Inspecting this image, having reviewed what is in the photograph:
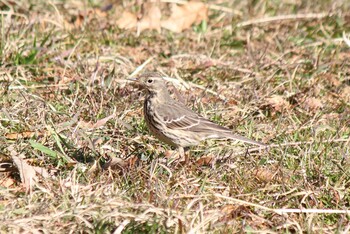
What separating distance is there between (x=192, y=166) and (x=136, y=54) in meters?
2.97

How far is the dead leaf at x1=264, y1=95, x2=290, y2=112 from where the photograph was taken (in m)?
7.81

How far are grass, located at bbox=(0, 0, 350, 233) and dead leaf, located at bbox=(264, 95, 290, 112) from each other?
0.07 feet

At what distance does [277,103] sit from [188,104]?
3.06 feet

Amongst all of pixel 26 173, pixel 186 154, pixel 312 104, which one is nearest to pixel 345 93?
pixel 312 104

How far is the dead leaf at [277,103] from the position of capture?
7809 millimetres

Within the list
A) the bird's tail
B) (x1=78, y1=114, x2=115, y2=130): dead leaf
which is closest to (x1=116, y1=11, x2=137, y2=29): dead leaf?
(x1=78, y1=114, x2=115, y2=130): dead leaf

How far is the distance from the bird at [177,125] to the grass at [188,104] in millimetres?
155

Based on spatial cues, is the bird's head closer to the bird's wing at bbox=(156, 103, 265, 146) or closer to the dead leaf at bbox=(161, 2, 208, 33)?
the bird's wing at bbox=(156, 103, 265, 146)

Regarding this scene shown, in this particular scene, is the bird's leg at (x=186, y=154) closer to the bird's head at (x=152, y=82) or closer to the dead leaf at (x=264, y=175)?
the dead leaf at (x=264, y=175)

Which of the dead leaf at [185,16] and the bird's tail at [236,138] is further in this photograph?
the dead leaf at [185,16]

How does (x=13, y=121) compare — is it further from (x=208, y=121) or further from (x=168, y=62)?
(x=168, y=62)

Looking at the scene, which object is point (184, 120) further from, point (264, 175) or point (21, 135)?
point (21, 135)

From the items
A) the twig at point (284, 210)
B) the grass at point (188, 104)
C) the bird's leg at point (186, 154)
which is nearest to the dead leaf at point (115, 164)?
the grass at point (188, 104)

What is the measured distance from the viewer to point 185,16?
9.79 meters
